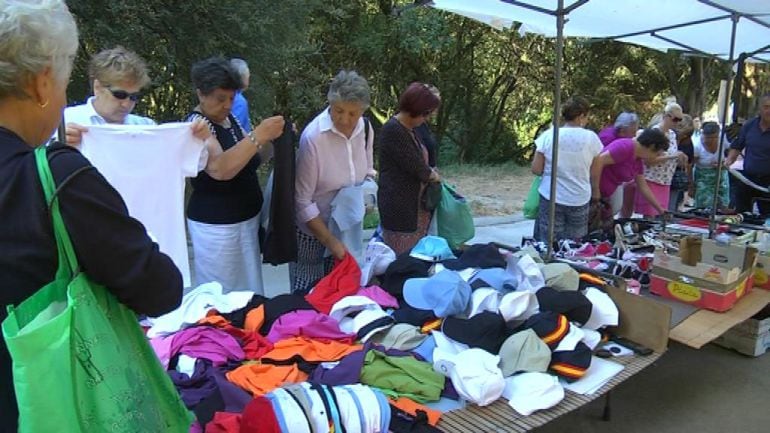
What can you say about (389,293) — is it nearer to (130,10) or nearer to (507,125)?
(130,10)

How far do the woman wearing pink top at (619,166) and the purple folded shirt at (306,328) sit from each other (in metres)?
2.84

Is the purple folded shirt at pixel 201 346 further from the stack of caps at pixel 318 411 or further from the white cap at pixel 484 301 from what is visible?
the white cap at pixel 484 301

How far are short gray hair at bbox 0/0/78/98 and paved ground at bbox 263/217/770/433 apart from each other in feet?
9.02

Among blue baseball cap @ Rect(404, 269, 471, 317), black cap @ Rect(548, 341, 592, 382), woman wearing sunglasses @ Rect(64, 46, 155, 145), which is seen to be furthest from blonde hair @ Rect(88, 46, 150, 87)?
black cap @ Rect(548, 341, 592, 382)

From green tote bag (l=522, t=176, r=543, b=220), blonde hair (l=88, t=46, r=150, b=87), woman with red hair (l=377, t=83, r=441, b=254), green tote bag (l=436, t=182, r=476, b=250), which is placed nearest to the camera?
blonde hair (l=88, t=46, r=150, b=87)

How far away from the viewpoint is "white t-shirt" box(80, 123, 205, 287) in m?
2.39

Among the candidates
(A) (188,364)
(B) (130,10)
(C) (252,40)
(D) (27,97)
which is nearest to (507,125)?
(C) (252,40)

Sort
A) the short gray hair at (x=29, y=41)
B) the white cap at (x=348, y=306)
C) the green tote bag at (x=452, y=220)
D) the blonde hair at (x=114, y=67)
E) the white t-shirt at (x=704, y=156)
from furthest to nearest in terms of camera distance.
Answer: the white t-shirt at (x=704, y=156)
the green tote bag at (x=452, y=220)
the white cap at (x=348, y=306)
the blonde hair at (x=114, y=67)
the short gray hair at (x=29, y=41)

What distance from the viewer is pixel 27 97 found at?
105cm

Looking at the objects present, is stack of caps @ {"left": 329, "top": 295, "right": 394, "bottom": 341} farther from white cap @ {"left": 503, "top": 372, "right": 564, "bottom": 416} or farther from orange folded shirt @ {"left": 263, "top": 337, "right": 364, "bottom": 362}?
white cap @ {"left": 503, "top": 372, "right": 564, "bottom": 416}

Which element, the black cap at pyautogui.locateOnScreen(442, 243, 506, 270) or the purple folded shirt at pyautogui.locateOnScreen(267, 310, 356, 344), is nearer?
the purple folded shirt at pyautogui.locateOnScreen(267, 310, 356, 344)

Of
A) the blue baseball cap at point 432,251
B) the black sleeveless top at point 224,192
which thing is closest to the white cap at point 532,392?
the blue baseball cap at point 432,251

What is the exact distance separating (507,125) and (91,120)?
44.6ft

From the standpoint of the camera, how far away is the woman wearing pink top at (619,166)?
455 centimetres
